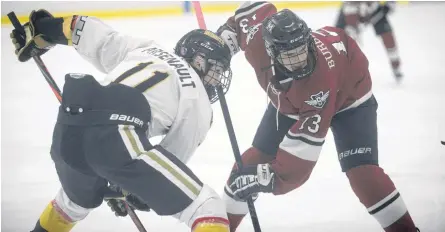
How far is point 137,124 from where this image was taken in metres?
1.86

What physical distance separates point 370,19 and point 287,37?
2.54 metres

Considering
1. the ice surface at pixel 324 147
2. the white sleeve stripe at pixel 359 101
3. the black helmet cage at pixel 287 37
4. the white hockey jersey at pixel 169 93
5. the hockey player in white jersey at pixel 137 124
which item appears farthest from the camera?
the ice surface at pixel 324 147

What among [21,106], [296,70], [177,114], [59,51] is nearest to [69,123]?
[177,114]

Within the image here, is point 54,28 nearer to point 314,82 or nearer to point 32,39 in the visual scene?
point 32,39

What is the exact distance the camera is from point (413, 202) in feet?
9.20

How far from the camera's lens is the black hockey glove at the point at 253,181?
215 cm

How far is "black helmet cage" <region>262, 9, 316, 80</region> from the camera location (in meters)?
2.05

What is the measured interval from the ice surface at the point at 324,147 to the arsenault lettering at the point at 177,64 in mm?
829

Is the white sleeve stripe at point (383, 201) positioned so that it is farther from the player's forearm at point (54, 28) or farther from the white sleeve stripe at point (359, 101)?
the player's forearm at point (54, 28)

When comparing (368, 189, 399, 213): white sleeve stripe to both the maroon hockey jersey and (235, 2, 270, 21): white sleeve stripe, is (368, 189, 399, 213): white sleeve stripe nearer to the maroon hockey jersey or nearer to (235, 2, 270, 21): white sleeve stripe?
the maroon hockey jersey

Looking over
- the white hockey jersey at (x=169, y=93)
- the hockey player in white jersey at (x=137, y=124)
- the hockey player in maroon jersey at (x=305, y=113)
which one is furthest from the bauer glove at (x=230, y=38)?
the white hockey jersey at (x=169, y=93)

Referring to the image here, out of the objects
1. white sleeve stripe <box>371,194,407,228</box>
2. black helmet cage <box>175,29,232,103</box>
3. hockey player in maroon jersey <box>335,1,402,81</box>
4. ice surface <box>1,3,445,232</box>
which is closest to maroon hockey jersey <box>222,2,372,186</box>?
black helmet cage <box>175,29,232,103</box>

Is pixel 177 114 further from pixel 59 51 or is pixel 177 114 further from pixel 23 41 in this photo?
pixel 59 51

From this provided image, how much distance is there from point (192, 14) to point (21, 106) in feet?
5.80
